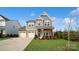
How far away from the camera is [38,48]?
14.7 ft

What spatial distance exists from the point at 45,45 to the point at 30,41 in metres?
0.23

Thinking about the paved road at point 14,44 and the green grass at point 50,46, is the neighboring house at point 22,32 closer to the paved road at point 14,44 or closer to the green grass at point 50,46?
the paved road at point 14,44

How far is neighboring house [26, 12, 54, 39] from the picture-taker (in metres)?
4.53

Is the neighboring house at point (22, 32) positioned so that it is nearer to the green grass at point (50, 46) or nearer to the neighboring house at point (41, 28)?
the neighboring house at point (41, 28)

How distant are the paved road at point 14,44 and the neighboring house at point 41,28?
0.12 metres

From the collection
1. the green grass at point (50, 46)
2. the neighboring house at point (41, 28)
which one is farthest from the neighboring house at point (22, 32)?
the green grass at point (50, 46)

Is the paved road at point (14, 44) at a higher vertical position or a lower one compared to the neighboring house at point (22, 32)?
lower

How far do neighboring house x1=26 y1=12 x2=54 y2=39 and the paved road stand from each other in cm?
12

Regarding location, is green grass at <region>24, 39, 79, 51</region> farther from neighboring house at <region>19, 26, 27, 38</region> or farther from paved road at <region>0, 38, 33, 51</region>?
neighboring house at <region>19, 26, 27, 38</region>

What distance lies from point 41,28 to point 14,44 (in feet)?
1.48

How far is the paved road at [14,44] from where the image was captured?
14.7ft

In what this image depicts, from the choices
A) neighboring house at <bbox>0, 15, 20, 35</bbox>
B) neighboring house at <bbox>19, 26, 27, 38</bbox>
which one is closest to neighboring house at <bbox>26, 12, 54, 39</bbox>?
neighboring house at <bbox>19, 26, 27, 38</bbox>
